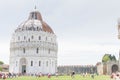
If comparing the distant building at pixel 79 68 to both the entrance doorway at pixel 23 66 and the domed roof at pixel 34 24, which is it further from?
the entrance doorway at pixel 23 66

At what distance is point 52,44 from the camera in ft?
328

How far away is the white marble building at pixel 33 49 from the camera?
313 feet

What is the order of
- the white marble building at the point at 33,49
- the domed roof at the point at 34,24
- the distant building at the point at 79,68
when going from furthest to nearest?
the distant building at the point at 79,68, the domed roof at the point at 34,24, the white marble building at the point at 33,49

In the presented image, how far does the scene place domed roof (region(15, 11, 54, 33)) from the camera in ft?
325

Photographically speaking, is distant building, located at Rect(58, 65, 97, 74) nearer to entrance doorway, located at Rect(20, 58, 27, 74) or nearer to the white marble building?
the white marble building

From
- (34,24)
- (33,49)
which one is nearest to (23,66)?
(33,49)

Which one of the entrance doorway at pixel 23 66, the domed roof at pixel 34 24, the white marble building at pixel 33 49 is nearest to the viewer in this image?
→ the white marble building at pixel 33 49

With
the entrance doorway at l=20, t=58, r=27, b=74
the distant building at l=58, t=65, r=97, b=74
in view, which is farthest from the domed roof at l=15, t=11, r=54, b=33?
the distant building at l=58, t=65, r=97, b=74

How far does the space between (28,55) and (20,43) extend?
492 centimetres

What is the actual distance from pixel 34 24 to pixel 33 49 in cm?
879

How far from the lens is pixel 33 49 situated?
9538cm

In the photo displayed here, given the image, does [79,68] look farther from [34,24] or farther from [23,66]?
[23,66]

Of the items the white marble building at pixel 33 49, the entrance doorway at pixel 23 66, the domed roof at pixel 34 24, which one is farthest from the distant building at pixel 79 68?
the entrance doorway at pixel 23 66

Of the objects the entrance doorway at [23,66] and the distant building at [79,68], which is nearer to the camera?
the entrance doorway at [23,66]
